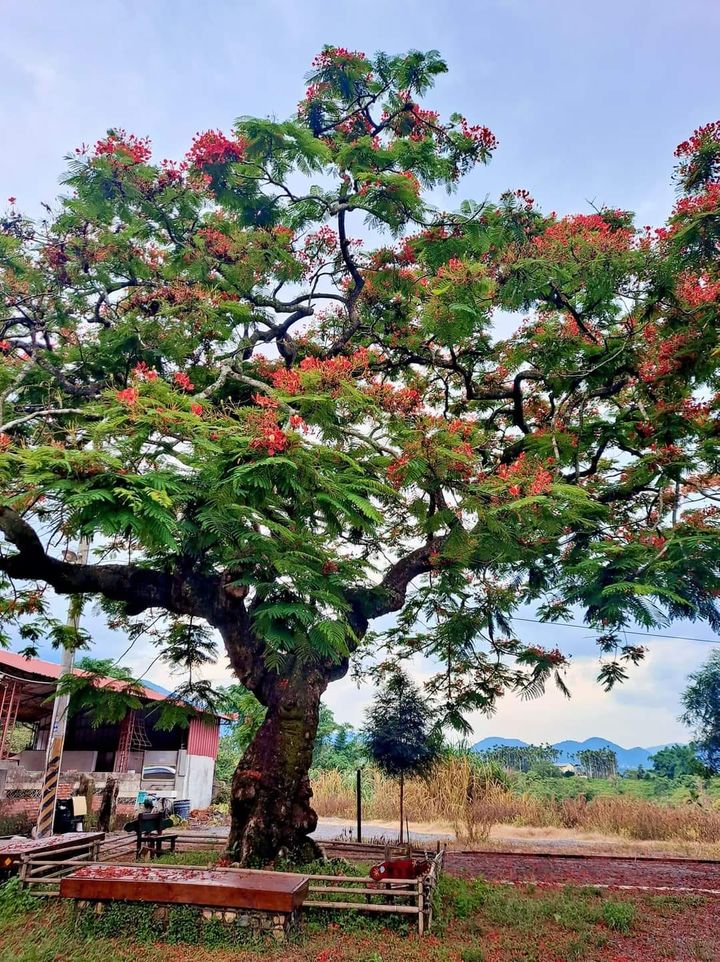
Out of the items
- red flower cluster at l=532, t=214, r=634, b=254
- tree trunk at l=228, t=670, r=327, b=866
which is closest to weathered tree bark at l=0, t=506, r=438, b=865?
tree trunk at l=228, t=670, r=327, b=866

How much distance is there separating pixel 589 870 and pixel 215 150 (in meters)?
11.1

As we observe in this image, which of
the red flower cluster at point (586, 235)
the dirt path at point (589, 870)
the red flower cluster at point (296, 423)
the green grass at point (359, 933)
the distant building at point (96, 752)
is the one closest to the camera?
the green grass at point (359, 933)

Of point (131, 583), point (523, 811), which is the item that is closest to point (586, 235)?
point (131, 583)

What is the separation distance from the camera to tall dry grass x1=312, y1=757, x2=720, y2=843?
45.7 feet

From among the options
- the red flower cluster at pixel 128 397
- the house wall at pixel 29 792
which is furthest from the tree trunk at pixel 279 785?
the house wall at pixel 29 792

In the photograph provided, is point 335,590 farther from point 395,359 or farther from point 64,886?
point 395,359

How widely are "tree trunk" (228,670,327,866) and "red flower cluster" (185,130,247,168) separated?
20.3ft

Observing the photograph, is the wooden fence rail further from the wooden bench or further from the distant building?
the distant building

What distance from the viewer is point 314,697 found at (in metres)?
8.23

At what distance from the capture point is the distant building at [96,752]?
13.0 metres

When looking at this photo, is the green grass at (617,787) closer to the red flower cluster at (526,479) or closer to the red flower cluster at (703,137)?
the red flower cluster at (526,479)

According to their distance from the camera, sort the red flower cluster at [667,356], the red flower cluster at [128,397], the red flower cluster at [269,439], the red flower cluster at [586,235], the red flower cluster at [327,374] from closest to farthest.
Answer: the red flower cluster at [269,439] → the red flower cluster at [128,397] → the red flower cluster at [327,374] → the red flower cluster at [667,356] → the red flower cluster at [586,235]

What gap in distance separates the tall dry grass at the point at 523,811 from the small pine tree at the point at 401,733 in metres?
3.45

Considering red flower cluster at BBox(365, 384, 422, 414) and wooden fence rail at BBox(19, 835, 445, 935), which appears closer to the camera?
wooden fence rail at BBox(19, 835, 445, 935)
